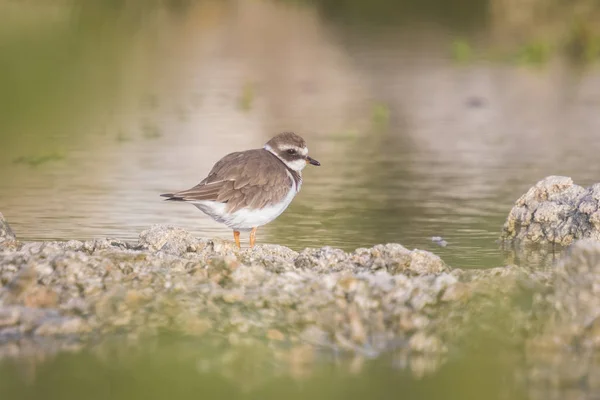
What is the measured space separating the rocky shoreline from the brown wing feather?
1495 millimetres

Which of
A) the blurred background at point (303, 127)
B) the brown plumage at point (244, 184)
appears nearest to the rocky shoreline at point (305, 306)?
the blurred background at point (303, 127)

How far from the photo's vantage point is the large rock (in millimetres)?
10445

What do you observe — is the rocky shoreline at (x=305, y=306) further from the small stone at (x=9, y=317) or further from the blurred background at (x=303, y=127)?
the blurred background at (x=303, y=127)

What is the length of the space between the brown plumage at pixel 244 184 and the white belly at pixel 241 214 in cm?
4

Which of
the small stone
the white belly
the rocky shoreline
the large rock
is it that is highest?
the large rock

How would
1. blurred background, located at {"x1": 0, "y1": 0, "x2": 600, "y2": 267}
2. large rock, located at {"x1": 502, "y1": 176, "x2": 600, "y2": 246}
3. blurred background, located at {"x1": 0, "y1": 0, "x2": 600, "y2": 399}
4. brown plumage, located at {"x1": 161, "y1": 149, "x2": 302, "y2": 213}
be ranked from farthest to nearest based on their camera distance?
blurred background, located at {"x1": 0, "y1": 0, "x2": 600, "y2": 267} → large rock, located at {"x1": 502, "y1": 176, "x2": 600, "y2": 246} → brown plumage, located at {"x1": 161, "y1": 149, "x2": 302, "y2": 213} → blurred background, located at {"x1": 0, "y1": 0, "x2": 600, "y2": 399}

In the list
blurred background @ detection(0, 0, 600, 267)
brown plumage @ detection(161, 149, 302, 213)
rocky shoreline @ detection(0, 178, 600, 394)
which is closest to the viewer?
rocky shoreline @ detection(0, 178, 600, 394)

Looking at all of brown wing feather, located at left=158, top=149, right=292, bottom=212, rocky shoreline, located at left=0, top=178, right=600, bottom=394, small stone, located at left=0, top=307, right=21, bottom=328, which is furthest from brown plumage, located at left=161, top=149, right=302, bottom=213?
small stone, located at left=0, top=307, right=21, bottom=328

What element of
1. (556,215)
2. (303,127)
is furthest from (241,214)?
(303,127)

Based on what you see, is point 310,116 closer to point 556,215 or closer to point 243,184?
point 556,215

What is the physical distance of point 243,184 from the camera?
10.1m

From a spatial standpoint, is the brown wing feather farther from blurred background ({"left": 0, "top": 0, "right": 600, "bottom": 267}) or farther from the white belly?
blurred background ({"left": 0, "top": 0, "right": 600, "bottom": 267})

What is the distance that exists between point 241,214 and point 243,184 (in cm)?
23

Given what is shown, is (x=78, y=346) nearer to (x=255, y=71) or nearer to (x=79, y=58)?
(x=255, y=71)
